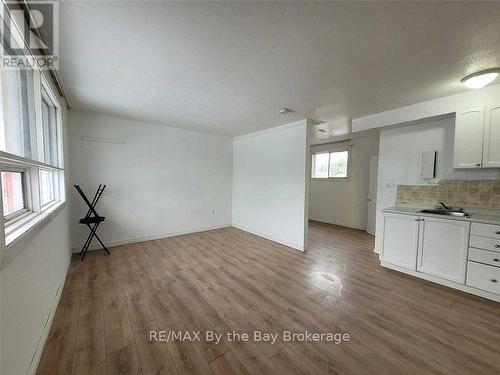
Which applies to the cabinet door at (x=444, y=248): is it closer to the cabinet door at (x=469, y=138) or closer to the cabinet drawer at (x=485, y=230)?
the cabinet drawer at (x=485, y=230)

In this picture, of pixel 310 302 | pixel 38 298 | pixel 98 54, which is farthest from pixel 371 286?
pixel 98 54

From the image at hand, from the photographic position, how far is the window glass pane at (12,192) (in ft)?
4.29

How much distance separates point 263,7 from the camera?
1257 millimetres

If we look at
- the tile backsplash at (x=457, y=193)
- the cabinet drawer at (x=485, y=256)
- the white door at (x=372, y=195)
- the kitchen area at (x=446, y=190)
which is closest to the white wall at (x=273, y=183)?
the kitchen area at (x=446, y=190)

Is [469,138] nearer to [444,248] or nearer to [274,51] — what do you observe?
[444,248]

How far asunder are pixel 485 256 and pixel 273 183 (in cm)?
309

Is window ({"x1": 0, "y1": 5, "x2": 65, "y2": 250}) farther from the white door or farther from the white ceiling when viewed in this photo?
the white door

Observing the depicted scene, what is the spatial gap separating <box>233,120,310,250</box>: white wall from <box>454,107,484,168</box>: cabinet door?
1.97m

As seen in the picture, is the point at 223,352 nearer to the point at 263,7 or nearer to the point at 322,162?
the point at 263,7

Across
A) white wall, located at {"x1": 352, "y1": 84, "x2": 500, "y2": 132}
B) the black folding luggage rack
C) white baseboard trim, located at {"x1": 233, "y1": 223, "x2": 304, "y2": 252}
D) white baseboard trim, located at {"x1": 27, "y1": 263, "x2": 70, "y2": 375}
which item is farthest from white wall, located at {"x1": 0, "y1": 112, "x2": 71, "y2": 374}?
white wall, located at {"x1": 352, "y1": 84, "x2": 500, "y2": 132}

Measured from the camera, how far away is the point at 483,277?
2184 millimetres

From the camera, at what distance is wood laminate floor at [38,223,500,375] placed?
4.67 ft

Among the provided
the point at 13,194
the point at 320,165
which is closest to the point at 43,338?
the point at 13,194
